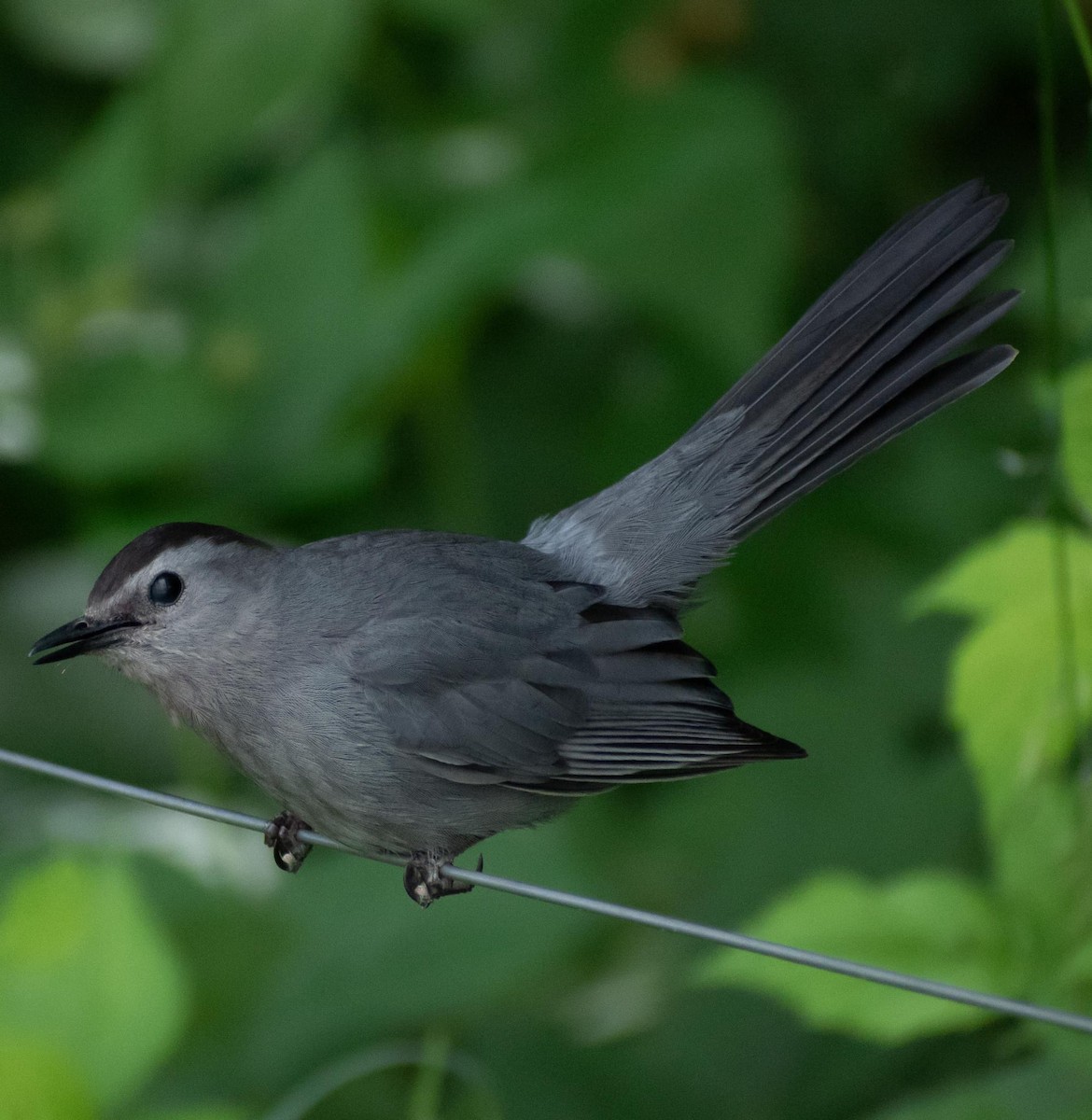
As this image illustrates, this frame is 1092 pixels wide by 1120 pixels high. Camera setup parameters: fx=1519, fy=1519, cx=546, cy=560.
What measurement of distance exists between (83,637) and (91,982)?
37cm

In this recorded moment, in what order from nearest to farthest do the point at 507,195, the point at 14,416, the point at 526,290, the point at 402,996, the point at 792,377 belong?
the point at 792,377
the point at 402,996
the point at 14,416
the point at 507,195
the point at 526,290

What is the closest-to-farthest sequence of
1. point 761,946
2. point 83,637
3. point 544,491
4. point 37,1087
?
point 761,946, point 37,1087, point 83,637, point 544,491

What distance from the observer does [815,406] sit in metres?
1.65

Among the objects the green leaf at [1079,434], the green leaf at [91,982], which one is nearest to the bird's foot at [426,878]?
the green leaf at [91,982]

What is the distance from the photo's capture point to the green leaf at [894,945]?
1534mm

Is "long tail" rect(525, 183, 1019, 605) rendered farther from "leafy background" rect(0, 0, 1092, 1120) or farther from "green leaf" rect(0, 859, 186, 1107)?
"green leaf" rect(0, 859, 186, 1107)

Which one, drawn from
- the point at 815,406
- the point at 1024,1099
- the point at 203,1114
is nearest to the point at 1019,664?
the point at 815,406

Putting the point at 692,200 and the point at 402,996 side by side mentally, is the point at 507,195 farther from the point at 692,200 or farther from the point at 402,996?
the point at 402,996

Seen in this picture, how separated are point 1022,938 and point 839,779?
1085mm

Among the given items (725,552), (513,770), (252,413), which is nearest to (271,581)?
(513,770)

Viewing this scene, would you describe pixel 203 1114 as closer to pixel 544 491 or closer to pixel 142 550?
pixel 142 550

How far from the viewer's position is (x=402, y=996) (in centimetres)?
223

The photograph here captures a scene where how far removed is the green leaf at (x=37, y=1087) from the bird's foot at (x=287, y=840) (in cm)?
32

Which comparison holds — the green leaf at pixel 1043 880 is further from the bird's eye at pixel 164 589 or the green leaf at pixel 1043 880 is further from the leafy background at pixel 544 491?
the bird's eye at pixel 164 589
